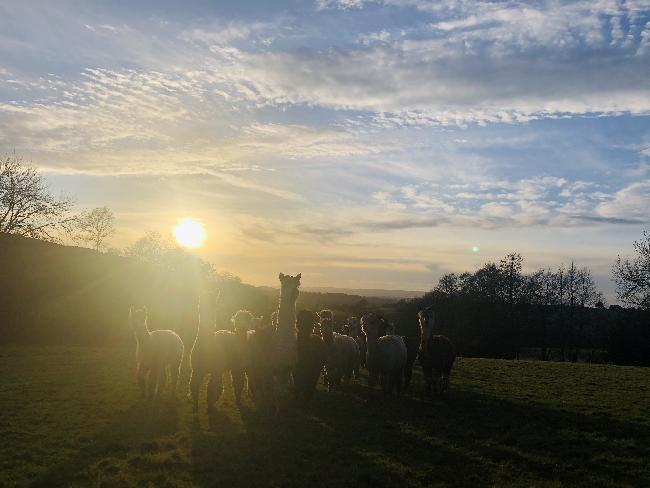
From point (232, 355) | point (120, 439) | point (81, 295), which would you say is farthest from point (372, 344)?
point (81, 295)

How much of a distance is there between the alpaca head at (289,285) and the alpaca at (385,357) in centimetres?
443

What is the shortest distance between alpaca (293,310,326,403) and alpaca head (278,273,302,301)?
4.02ft

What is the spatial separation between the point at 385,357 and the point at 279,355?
4644mm

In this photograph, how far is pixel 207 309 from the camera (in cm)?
1300

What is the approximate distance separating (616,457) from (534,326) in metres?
54.3

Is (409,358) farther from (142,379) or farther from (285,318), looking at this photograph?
(142,379)

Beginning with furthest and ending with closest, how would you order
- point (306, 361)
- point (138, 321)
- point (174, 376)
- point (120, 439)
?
1. point (174, 376)
2. point (138, 321)
3. point (306, 361)
4. point (120, 439)

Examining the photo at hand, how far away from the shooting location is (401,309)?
60.3m

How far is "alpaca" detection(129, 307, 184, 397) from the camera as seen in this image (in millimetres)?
13492

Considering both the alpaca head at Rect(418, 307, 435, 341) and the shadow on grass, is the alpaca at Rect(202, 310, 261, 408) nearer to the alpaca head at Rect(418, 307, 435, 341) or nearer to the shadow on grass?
the shadow on grass

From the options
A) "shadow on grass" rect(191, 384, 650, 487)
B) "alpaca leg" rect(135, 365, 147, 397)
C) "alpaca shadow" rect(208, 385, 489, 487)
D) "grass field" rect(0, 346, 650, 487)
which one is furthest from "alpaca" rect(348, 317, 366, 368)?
"alpaca leg" rect(135, 365, 147, 397)

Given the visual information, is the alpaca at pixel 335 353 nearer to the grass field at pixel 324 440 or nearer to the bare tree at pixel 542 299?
the grass field at pixel 324 440

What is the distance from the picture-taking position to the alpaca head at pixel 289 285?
39.6ft

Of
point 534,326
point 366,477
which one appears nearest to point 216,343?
point 366,477
